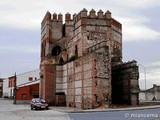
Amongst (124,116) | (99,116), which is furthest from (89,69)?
(124,116)

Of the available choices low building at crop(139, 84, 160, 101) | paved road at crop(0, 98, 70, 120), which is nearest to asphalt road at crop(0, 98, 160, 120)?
paved road at crop(0, 98, 70, 120)

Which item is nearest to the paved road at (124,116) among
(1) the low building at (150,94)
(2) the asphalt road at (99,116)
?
(2) the asphalt road at (99,116)

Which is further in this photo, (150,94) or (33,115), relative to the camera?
(150,94)

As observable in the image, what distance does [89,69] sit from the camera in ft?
124

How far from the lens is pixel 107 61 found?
37781mm

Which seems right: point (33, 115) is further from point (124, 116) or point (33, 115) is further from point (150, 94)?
point (150, 94)

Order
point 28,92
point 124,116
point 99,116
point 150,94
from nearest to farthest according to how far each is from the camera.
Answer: point 124,116 → point 99,116 → point 28,92 → point 150,94

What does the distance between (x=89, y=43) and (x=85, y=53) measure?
4.47 ft

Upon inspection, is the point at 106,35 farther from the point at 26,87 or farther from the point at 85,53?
the point at 26,87

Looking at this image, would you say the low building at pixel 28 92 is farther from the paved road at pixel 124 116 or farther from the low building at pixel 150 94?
the paved road at pixel 124 116

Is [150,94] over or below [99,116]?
over

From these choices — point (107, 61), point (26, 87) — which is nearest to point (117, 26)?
point (107, 61)

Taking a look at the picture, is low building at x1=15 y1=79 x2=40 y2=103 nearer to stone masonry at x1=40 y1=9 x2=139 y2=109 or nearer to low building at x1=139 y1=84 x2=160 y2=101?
stone masonry at x1=40 y1=9 x2=139 y2=109

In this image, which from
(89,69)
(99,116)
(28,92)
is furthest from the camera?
(28,92)
